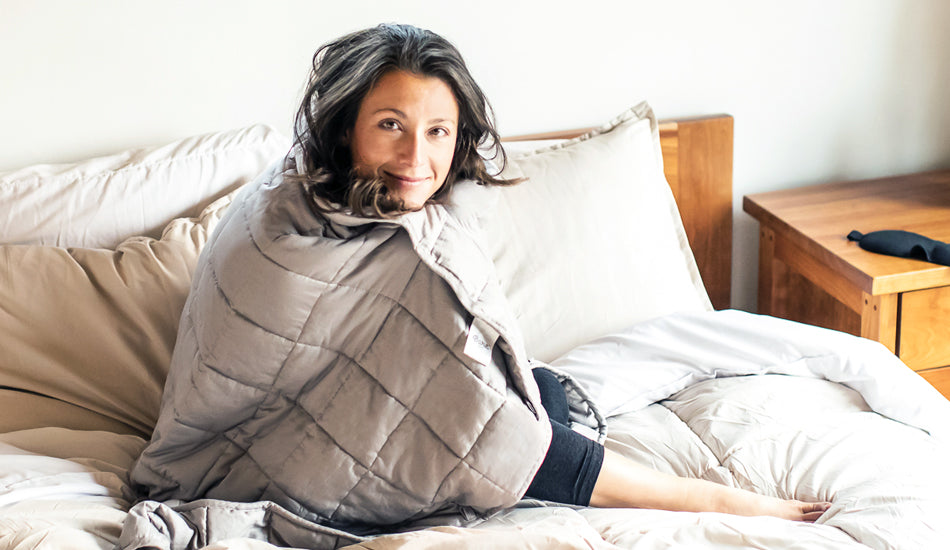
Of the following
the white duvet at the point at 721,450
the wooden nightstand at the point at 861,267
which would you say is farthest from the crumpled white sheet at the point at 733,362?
the wooden nightstand at the point at 861,267

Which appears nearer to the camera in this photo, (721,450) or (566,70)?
(721,450)

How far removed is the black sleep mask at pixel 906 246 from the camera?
163cm

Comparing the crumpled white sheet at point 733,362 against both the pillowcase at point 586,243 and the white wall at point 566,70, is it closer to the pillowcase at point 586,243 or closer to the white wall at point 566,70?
the pillowcase at point 586,243

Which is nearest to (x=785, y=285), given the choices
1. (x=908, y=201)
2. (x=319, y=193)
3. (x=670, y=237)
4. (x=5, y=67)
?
(x=908, y=201)

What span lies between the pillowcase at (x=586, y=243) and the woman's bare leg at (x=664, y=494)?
392mm

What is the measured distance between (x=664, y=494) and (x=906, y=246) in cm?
79

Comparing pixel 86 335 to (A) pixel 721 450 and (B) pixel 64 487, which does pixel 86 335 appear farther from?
(A) pixel 721 450

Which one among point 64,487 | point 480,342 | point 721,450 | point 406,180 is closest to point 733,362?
point 721,450

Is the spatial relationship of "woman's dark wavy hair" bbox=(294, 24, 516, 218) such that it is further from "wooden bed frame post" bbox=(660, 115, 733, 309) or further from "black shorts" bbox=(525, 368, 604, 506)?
"wooden bed frame post" bbox=(660, 115, 733, 309)

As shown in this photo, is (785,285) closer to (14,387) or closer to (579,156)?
(579,156)

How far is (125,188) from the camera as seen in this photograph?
1565 mm

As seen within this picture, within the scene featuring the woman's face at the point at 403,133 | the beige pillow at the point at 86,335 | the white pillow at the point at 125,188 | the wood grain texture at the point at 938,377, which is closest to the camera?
the woman's face at the point at 403,133

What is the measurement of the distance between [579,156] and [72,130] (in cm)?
101

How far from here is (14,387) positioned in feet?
4.48
